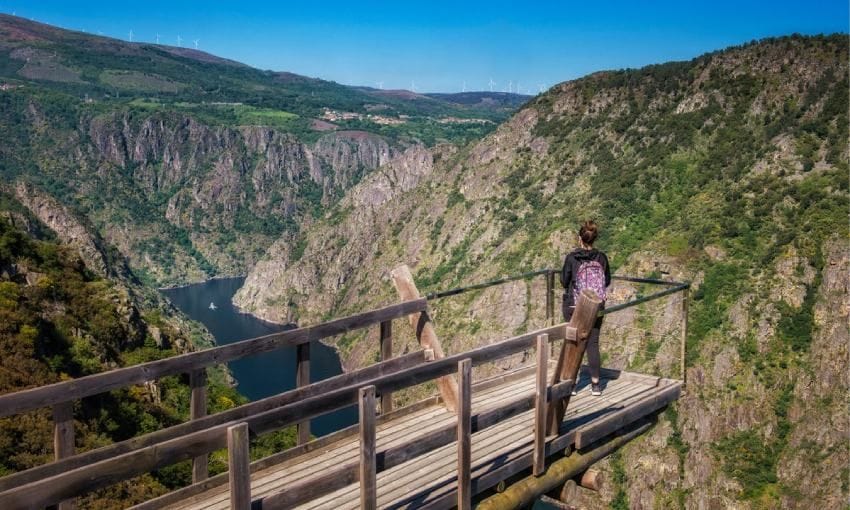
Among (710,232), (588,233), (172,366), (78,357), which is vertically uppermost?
(588,233)

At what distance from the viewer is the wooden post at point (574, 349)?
985 centimetres

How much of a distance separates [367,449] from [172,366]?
106 inches

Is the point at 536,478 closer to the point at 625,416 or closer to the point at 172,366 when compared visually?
the point at 625,416

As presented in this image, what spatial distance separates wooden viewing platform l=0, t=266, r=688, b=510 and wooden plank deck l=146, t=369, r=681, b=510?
0.8 inches

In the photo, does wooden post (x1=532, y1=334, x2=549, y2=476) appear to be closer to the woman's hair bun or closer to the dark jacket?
the dark jacket

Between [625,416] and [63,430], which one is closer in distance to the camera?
[63,430]

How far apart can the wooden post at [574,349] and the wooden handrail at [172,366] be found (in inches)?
93.8

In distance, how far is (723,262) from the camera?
86250 mm

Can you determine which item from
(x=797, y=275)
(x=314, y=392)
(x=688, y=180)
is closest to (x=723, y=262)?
(x=797, y=275)

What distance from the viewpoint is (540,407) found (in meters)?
9.47

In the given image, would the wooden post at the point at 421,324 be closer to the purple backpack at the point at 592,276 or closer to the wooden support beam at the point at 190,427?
the wooden support beam at the point at 190,427

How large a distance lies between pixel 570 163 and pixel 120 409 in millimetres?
114737

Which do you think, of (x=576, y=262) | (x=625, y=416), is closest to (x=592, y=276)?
(x=576, y=262)

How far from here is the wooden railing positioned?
744 cm
